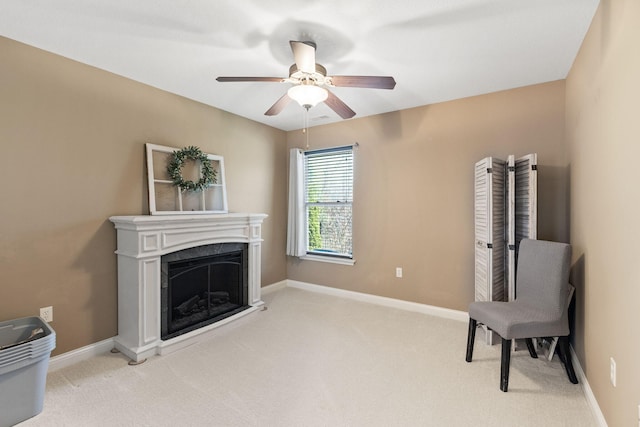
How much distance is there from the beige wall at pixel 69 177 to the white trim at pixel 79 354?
45 mm

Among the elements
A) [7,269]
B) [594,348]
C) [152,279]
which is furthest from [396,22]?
[7,269]

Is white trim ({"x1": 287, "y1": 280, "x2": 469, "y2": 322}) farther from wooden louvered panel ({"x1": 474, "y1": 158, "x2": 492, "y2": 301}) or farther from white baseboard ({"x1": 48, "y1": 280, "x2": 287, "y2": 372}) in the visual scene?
white baseboard ({"x1": 48, "y1": 280, "x2": 287, "y2": 372})

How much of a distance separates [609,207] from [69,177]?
3.78 meters

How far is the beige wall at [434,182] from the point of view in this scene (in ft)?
9.57

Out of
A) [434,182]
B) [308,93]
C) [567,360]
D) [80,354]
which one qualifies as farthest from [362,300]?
[80,354]

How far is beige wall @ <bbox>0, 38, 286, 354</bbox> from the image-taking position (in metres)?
2.20

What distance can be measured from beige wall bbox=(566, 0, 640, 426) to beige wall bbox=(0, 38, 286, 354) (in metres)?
3.55

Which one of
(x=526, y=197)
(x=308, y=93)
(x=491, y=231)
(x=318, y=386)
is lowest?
(x=318, y=386)

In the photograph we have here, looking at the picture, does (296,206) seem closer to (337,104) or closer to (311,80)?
(337,104)

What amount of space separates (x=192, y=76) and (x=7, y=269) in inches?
82.8

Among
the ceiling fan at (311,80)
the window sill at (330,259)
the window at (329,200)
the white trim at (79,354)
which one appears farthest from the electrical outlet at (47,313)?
the window at (329,200)

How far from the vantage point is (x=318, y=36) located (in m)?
2.16

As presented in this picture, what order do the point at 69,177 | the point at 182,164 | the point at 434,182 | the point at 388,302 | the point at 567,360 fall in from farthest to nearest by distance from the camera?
the point at 388,302 < the point at 434,182 < the point at 182,164 < the point at 69,177 < the point at 567,360

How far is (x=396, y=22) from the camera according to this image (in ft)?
6.52
